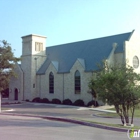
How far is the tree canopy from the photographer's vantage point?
98.9 ft

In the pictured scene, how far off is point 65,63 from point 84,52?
4146 mm

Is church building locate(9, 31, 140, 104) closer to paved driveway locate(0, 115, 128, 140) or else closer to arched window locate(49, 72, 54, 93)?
arched window locate(49, 72, 54, 93)

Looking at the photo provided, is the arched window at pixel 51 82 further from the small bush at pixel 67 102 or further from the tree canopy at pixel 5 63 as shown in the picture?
the tree canopy at pixel 5 63

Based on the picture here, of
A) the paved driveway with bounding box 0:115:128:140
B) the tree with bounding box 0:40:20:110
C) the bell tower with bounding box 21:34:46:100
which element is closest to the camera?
the paved driveway with bounding box 0:115:128:140

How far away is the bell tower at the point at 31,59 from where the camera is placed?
50031 millimetres

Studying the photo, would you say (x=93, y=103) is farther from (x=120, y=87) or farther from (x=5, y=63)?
(x=120, y=87)

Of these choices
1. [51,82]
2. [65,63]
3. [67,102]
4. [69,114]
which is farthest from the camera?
[51,82]

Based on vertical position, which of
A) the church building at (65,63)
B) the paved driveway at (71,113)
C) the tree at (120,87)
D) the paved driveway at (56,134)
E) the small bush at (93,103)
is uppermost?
the church building at (65,63)

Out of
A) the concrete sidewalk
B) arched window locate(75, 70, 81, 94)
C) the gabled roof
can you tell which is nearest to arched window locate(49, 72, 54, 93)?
the gabled roof

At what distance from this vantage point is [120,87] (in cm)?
1606

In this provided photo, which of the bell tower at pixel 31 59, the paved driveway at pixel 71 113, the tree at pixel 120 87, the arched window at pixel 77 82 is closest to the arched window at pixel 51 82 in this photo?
the bell tower at pixel 31 59

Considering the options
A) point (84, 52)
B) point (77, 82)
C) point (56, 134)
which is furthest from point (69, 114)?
point (84, 52)

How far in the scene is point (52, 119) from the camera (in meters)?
20.6

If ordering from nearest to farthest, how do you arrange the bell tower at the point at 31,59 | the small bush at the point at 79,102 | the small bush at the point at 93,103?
the small bush at the point at 93,103, the small bush at the point at 79,102, the bell tower at the point at 31,59
